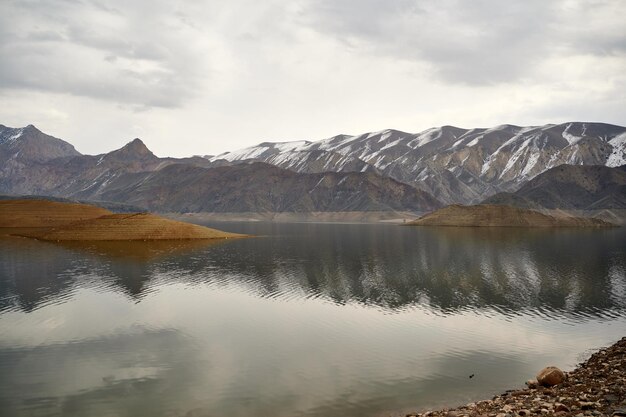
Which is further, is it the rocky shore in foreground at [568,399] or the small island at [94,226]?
the small island at [94,226]

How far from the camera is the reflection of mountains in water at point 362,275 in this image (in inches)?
1747

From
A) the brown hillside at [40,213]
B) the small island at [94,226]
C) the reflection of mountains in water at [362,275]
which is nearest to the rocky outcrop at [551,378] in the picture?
the reflection of mountains in water at [362,275]

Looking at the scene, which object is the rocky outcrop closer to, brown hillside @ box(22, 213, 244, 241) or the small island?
the small island

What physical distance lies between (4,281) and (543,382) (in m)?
52.9

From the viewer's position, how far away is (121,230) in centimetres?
11650

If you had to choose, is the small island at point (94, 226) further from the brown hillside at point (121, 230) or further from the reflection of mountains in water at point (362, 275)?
the reflection of mountains in water at point (362, 275)

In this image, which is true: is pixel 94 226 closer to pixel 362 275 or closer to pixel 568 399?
pixel 362 275

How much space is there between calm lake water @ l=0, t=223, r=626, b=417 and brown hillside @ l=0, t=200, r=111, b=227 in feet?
281

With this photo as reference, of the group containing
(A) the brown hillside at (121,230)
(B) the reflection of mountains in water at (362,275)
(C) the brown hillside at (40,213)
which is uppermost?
(C) the brown hillside at (40,213)

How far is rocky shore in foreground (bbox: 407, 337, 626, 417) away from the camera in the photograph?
1786 cm

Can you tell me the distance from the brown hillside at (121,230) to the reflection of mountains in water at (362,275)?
24004mm

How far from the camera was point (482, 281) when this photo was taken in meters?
56.5

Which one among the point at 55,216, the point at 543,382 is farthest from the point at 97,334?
the point at 55,216

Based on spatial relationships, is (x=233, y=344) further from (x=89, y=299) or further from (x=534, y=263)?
(x=534, y=263)
